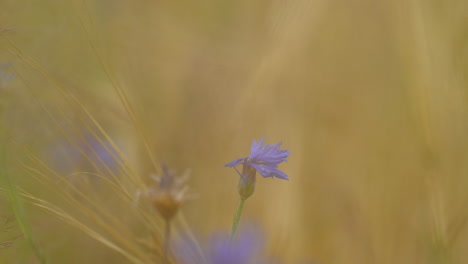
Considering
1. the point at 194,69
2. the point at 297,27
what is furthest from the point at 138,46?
the point at 297,27

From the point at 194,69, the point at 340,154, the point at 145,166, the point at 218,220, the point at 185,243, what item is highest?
the point at 194,69

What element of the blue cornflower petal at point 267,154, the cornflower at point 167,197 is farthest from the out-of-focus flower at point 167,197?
the blue cornflower petal at point 267,154

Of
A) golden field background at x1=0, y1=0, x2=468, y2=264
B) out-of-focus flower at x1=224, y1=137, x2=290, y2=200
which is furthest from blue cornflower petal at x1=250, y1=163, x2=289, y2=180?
golden field background at x1=0, y1=0, x2=468, y2=264

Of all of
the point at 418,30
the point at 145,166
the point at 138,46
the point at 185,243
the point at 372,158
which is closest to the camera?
the point at 185,243

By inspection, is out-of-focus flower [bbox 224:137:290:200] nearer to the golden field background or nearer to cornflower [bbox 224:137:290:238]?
cornflower [bbox 224:137:290:238]

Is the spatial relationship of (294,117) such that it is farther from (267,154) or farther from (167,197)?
(167,197)

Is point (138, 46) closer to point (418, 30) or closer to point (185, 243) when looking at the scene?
point (418, 30)

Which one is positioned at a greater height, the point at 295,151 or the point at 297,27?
the point at 297,27

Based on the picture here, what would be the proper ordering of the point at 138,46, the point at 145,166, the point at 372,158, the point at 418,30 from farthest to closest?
1. the point at 138,46
2. the point at 145,166
3. the point at 372,158
4. the point at 418,30
